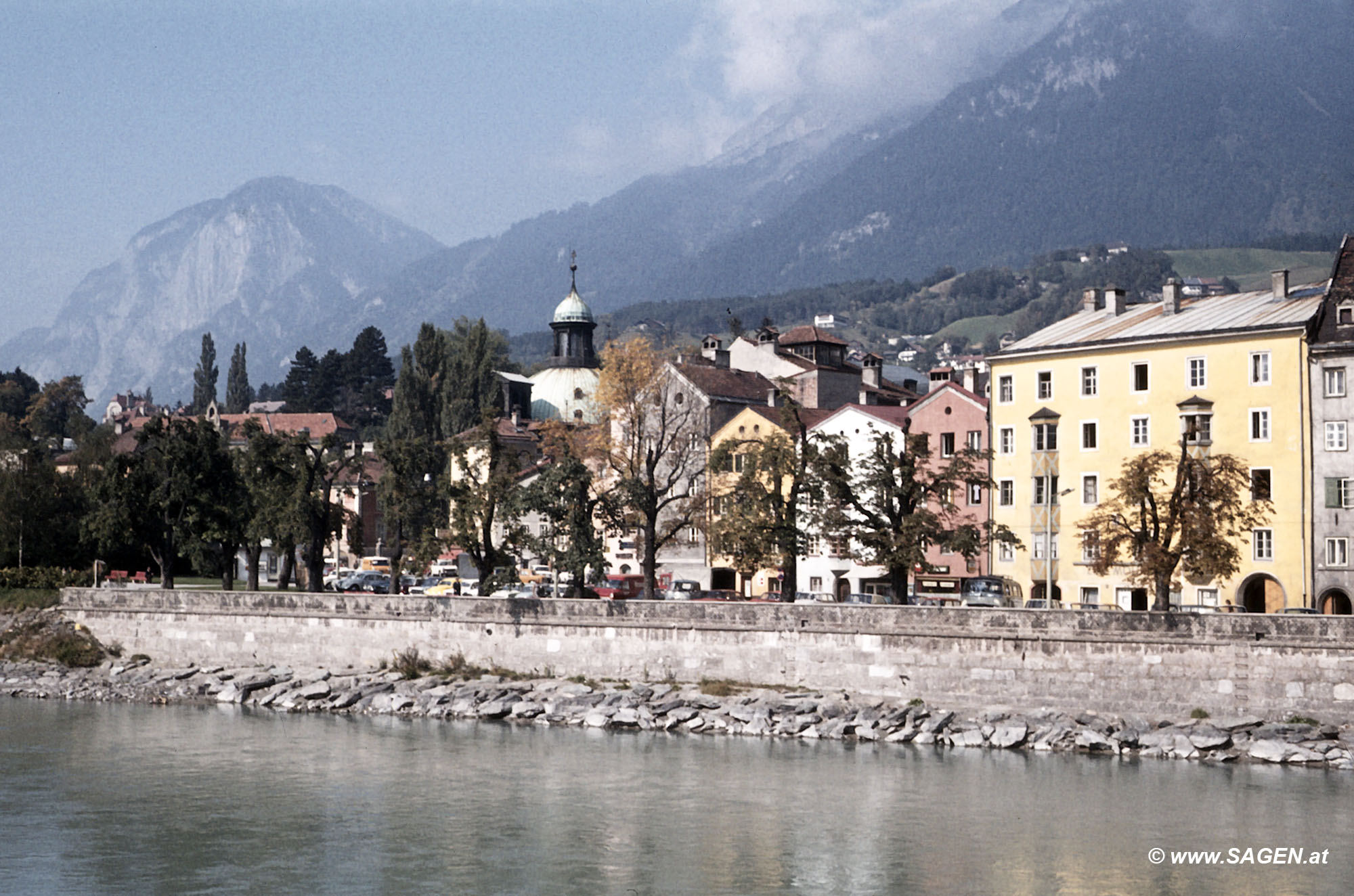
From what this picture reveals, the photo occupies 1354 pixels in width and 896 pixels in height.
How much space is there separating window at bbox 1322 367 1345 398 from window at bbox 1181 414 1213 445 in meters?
4.62

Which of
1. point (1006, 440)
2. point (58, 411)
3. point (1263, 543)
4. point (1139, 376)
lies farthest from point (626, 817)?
point (58, 411)

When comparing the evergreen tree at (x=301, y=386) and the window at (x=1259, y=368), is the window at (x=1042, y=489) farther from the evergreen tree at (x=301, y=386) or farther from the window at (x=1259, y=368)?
the evergreen tree at (x=301, y=386)

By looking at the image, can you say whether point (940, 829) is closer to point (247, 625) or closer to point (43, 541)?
point (247, 625)

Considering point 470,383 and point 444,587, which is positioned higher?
point 470,383

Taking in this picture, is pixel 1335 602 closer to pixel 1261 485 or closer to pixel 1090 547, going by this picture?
pixel 1261 485

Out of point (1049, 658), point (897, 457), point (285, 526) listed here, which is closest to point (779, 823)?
point (1049, 658)

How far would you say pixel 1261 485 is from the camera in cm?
6041

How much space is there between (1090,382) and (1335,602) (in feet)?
44.7

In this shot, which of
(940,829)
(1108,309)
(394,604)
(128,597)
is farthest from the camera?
(1108,309)

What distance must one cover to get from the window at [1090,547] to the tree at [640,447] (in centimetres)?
1548

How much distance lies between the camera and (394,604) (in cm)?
6038

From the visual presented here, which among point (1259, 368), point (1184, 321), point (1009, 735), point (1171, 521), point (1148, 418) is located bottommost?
point (1009, 735)

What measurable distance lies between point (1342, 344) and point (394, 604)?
37.5 meters

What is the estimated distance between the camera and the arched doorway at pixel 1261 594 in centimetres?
6006
